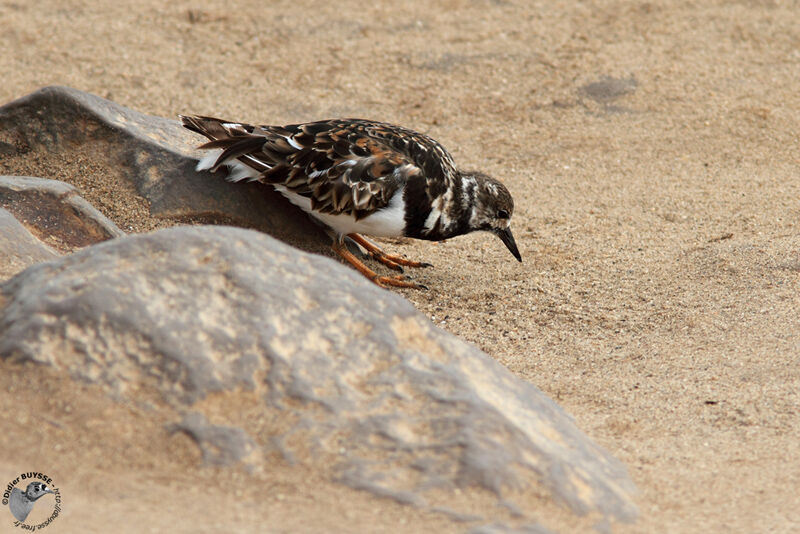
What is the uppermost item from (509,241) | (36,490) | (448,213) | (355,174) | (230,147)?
(230,147)

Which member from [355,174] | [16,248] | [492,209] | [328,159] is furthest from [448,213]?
[16,248]

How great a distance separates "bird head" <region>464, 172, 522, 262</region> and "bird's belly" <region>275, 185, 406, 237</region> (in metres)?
0.57

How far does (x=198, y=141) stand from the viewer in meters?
5.84

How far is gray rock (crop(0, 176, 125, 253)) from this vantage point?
4699mm

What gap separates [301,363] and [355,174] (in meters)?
2.37

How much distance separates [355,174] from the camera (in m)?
5.34

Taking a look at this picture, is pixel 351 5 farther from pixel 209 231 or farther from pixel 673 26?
pixel 209 231

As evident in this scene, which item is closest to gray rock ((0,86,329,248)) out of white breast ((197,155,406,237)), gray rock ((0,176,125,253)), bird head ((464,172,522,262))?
white breast ((197,155,406,237))

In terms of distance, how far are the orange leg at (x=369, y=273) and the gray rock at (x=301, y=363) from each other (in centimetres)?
220

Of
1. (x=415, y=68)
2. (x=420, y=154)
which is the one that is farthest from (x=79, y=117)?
(x=415, y=68)

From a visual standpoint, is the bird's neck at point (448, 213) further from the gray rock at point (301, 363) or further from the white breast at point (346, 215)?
the gray rock at point (301, 363)

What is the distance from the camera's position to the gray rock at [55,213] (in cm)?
470

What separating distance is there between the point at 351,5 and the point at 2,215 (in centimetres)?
618

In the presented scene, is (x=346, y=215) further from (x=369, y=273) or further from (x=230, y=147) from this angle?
(x=230, y=147)
